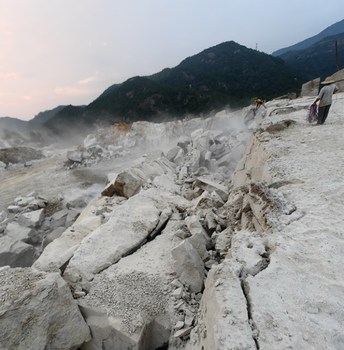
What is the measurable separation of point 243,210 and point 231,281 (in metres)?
1.42

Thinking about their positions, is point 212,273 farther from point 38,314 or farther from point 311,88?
point 311,88

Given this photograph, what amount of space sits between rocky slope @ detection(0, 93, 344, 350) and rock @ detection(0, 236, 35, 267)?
4.56ft

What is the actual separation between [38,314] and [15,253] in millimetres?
3156

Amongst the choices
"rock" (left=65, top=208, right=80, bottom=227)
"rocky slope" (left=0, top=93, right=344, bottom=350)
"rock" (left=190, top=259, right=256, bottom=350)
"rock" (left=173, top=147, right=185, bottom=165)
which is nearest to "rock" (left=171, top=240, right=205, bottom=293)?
"rocky slope" (left=0, top=93, right=344, bottom=350)

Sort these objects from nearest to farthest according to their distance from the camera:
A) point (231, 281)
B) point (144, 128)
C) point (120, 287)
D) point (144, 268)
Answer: point (231, 281) → point (120, 287) → point (144, 268) → point (144, 128)

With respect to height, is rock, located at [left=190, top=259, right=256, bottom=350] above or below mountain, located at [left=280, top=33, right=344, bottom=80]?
above

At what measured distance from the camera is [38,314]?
1.74 m

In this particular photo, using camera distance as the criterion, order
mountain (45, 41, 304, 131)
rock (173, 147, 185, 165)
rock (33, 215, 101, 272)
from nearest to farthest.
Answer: rock (33, 215, 101, 272)
rock (173, 147, 185, 165)
mountain (45, 41, 304, 131)

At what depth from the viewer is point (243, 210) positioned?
2781 mm

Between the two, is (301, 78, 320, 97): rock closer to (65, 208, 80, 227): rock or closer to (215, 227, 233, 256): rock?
(215, 227, 233, 256): rock

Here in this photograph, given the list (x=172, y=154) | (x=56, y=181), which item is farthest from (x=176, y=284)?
(x=56, y=181)

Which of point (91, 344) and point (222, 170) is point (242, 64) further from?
point (91, 344)

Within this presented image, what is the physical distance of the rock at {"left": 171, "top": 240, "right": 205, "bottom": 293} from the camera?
86.3 inches

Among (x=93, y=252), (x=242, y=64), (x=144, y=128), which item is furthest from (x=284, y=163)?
(x=242, y=64)
